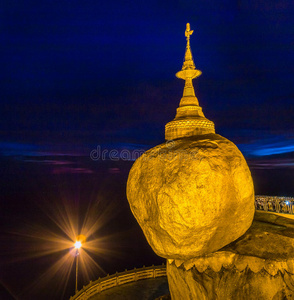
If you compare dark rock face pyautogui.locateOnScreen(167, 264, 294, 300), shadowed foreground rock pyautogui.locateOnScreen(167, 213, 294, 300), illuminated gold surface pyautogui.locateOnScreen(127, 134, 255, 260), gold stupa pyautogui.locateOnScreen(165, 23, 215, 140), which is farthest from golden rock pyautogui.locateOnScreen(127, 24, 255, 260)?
gold stupa pyautogui.locateOnScreen(165, 23, 215, 140)

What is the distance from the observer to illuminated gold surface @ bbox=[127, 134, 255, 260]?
6672mm

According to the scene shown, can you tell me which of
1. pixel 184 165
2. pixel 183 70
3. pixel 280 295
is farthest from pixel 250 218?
pixel 183 70

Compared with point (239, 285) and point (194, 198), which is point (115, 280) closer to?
point (239, 285)

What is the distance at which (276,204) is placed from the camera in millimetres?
11375

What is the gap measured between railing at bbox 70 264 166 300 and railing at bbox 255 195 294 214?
7093 millimetres

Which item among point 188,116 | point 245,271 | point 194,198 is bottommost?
point 245,271

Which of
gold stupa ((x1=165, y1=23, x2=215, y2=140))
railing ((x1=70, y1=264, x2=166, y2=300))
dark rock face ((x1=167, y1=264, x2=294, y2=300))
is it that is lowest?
railing ((x1=70, y1=264, x2=166, y2=300))

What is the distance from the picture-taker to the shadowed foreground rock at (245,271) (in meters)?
6.62

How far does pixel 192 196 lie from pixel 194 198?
0.08 meters

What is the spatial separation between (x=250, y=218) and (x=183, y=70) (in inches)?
265

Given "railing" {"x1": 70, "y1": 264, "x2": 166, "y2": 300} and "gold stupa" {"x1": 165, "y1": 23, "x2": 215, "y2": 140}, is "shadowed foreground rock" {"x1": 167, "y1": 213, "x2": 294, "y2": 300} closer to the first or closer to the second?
"gold stupa" {"x1": 165, "y1": 23, "x2": 215, "y2": 140}

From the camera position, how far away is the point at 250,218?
776 cm

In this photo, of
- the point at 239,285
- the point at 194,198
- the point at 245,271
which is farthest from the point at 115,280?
the point at 194,198

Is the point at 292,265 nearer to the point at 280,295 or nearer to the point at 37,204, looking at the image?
the point at 280,295
